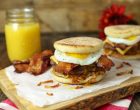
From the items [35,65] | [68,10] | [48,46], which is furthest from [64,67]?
[68,10]

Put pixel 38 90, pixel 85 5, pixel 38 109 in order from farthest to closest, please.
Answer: pixel 85 5 → pixel 38 90 → pixel 38 109

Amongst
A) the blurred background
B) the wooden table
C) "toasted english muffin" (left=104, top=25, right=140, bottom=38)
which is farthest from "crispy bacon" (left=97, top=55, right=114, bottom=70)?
the blurred background

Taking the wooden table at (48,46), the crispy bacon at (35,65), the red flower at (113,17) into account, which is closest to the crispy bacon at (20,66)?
the crispy bacon at (35,65)

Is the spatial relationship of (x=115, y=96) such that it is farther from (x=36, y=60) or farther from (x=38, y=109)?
(x=36, y=60)

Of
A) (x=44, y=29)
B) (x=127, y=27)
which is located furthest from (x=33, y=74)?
(x=44, y=29)

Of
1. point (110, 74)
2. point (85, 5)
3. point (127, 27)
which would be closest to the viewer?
point (110, 74)

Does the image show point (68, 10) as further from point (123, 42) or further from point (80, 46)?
point (80, 46)

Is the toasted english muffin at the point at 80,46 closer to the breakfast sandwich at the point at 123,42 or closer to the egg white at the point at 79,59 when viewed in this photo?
the egg white at the point at 79,59
